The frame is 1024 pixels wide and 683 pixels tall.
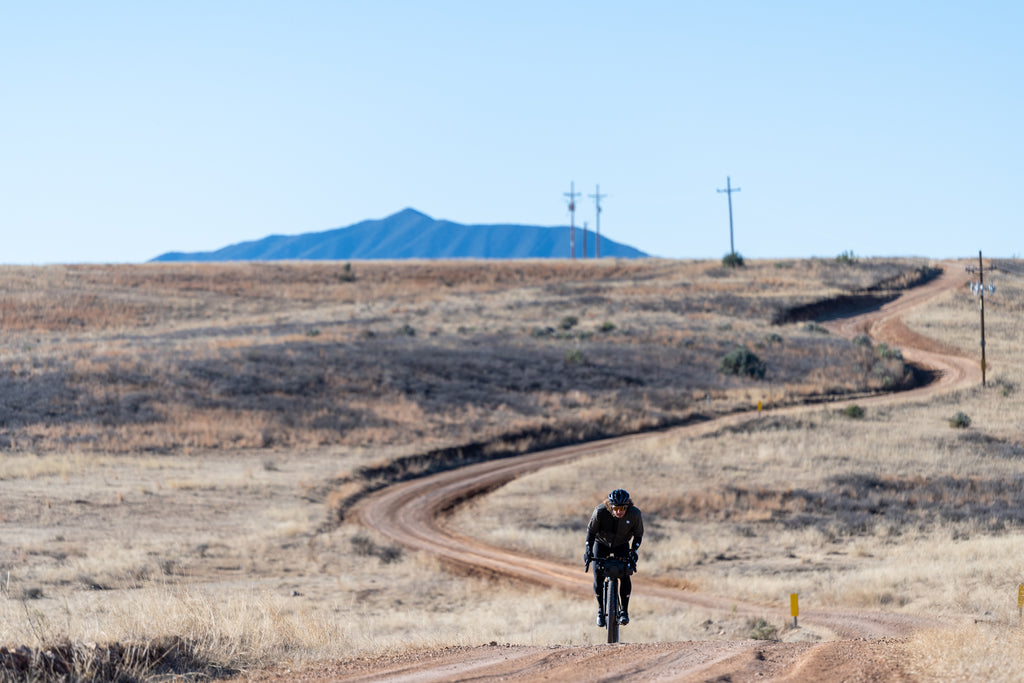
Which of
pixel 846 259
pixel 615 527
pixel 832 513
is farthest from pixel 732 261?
pixel 615 527

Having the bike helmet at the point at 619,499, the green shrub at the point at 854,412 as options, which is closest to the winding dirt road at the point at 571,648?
the bike helmet at the point at 619,499

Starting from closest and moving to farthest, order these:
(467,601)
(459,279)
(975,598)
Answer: (975,598)
(467,601)
(459,279)

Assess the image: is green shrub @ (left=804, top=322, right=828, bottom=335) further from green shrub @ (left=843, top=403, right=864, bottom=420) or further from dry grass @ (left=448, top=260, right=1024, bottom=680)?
green shrub @ (left=843, top=403, right=864, bottom=420)

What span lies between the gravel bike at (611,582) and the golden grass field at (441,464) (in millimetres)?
1958

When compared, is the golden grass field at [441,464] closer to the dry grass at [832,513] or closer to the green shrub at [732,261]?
the dry grass at [832,513]

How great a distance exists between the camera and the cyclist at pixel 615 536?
39.7 feet

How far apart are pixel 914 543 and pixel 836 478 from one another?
8260mm

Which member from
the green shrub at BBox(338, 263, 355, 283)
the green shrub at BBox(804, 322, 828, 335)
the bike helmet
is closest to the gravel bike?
the bike helmet

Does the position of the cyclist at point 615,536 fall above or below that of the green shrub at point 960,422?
above

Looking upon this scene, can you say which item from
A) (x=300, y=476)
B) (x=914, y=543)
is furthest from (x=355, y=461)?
(x=914, y=543)

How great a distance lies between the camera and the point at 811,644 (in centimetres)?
1041

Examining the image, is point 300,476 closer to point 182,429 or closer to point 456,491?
point 456,491

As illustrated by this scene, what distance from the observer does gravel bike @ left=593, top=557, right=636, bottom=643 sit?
1217 centimetres

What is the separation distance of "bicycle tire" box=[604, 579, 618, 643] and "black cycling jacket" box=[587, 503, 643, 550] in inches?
22.9
